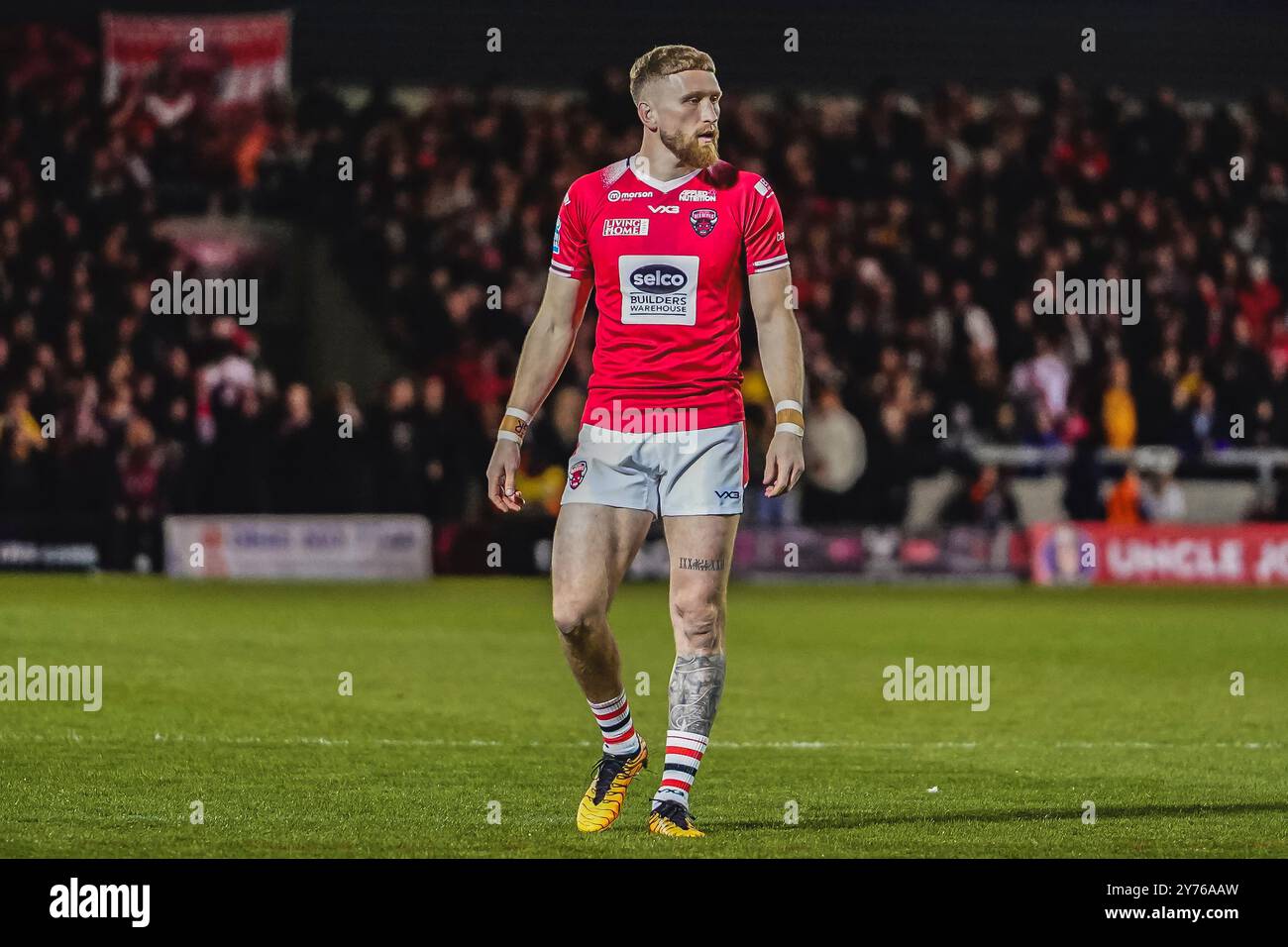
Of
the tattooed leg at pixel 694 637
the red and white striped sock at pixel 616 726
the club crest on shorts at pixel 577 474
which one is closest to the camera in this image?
the tattooed leg at pixel 694 637

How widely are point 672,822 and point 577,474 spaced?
4.17ft

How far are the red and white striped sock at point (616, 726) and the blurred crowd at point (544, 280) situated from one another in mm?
13624

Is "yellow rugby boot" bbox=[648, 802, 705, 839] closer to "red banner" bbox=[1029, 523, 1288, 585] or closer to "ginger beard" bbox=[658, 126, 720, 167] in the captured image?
"ginger beard" bbox=[658, 126, 720, 167]

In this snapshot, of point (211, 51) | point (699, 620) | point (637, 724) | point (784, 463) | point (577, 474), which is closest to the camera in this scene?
point (784, 463)

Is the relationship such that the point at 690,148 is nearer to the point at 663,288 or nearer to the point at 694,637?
the point at 663,288

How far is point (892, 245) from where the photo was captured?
26.1 metres

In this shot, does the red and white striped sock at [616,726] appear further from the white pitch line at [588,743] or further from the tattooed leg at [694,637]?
the white pitch line at [588,743]

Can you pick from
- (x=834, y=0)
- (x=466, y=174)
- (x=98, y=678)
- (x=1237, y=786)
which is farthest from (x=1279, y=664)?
(x=834, y=0)

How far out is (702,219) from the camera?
7770mm

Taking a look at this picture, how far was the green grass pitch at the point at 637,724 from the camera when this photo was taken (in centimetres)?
780

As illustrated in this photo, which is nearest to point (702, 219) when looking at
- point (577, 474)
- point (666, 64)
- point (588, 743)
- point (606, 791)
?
point (666, 64)

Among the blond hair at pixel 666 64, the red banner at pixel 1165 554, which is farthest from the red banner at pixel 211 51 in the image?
the blond hair at pixel 666 64

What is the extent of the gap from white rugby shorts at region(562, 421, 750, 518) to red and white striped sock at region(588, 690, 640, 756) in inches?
30.0

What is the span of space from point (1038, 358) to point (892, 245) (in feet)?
8.30
